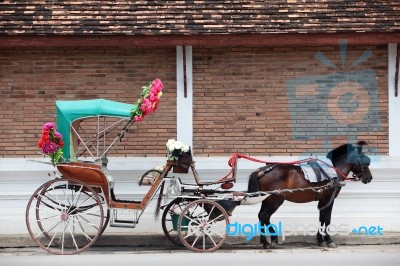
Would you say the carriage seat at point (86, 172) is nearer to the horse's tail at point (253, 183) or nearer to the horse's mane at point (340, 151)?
the horse's tail at point (253, 183)

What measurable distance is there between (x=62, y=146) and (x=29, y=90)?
212cm

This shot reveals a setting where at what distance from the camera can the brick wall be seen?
12.9 metres

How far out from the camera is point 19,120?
42.2 ft

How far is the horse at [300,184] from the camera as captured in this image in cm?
1149

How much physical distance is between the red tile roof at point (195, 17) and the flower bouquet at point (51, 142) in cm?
198

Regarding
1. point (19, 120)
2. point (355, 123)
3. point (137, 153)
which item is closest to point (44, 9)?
point (19, 120)

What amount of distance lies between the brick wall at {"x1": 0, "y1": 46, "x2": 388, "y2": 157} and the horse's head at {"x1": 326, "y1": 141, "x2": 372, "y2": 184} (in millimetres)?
1152

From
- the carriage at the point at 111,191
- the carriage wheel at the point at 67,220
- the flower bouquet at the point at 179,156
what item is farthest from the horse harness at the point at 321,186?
the carriage wheel at the point at 67,220

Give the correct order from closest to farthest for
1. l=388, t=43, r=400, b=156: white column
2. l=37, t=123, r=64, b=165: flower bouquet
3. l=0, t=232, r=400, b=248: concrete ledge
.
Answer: l=37, t=123, r=64, b=165: flower bouquet, l=0, t=232, r=400, b=248: concrete ledge, l=388, t=43, r=400, b=156: white column

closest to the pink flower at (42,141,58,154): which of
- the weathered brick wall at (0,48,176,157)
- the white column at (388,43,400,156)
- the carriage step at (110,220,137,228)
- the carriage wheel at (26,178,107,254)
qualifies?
the carriage wheel at (26,178,107,254)

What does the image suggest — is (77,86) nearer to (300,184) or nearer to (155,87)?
(155,87)

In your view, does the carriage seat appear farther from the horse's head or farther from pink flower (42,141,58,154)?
the horse's head

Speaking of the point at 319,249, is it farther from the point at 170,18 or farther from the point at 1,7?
the point at 1,7

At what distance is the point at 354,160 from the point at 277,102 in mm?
1850
